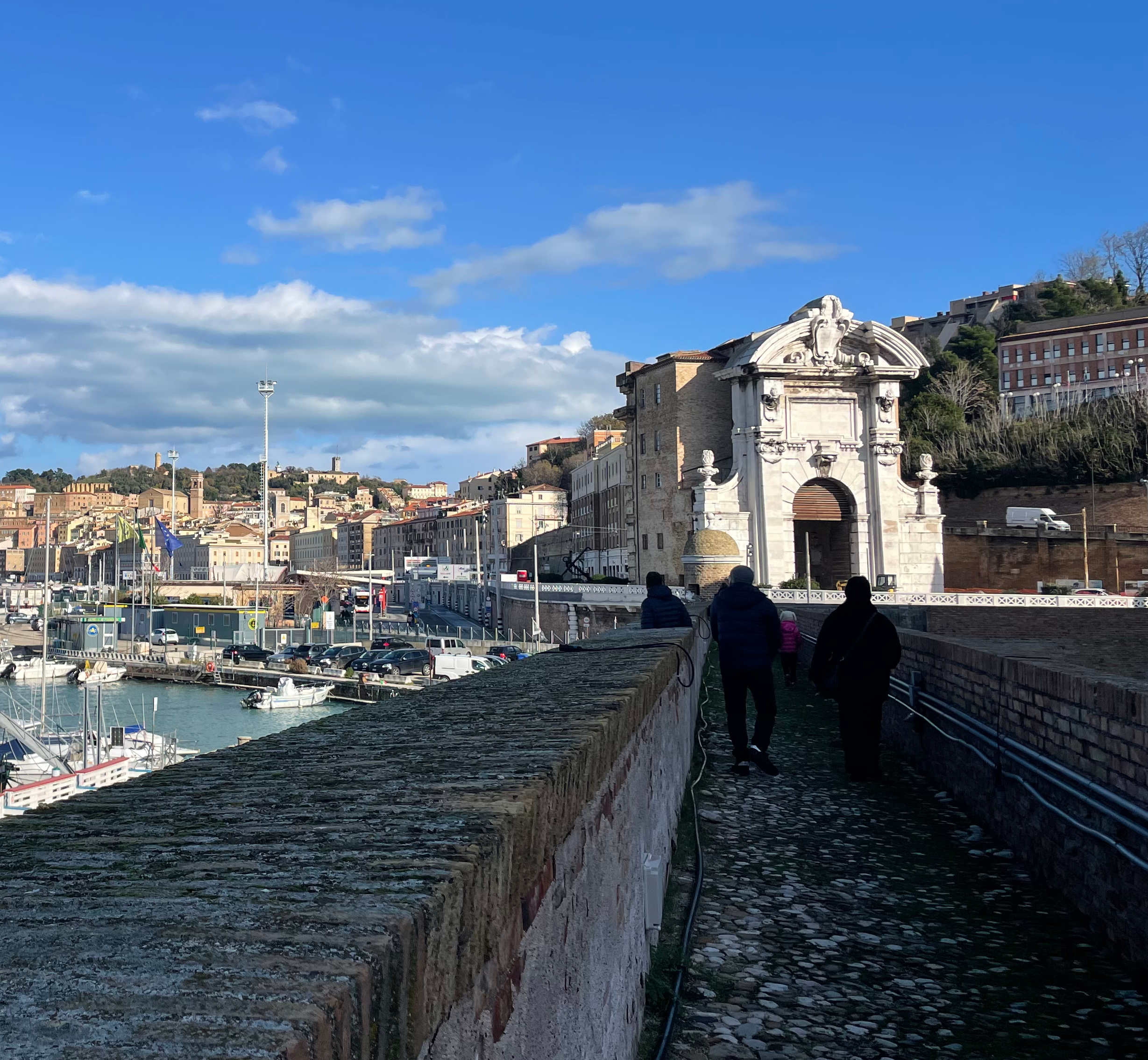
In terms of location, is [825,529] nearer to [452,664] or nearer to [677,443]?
[677,443]

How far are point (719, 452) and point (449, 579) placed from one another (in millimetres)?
44982

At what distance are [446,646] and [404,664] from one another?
4.25m

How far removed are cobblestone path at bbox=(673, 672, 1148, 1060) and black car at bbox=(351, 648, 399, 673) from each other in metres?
46.0

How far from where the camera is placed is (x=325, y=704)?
5219 centimetres

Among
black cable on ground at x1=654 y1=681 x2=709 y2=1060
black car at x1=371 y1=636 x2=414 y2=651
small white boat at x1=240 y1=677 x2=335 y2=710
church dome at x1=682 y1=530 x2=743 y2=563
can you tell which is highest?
church dome at x1=682 y1=530 x2=743 y2=563

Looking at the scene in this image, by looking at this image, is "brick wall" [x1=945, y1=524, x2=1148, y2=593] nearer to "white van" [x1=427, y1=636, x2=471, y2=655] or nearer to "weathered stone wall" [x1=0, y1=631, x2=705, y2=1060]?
"white van" [x1=427, y1=636, x2=471, y2=655]

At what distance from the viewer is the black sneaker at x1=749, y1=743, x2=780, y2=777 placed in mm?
9031

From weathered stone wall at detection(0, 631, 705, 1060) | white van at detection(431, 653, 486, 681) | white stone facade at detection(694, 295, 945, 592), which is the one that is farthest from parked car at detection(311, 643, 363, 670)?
weathered stone wall at detection(0, 631, 705, 1060)

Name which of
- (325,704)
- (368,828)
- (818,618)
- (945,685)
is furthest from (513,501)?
(368,828)

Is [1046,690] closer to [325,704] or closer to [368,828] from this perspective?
[368,828]

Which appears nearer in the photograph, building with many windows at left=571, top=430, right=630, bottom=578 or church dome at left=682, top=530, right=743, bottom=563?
church dome at left=682, top=530, right=743, bottom=563

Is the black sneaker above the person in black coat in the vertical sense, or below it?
below

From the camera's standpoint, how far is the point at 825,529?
46.5 metres

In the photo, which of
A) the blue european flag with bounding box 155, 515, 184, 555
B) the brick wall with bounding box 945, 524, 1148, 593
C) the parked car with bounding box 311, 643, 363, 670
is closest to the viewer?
the brick wall with bounding box 945, 524, 1148, 593
